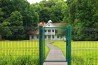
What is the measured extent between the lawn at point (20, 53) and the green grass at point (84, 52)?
1.69 metres

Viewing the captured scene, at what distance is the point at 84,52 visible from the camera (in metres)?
19.0

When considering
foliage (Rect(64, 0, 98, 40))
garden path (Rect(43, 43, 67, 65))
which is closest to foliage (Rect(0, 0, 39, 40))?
foliage (Rect(64, 0, 98, 40))

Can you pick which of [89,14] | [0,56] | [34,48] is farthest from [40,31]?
[89,14]

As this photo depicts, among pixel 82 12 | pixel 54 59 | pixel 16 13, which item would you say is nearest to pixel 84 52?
pixel 54 59

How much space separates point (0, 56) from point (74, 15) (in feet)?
216

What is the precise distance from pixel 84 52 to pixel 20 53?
288cm

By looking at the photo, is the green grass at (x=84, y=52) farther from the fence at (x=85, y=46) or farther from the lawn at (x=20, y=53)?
the lawn at (x=20, y=53)

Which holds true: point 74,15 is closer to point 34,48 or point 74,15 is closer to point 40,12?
point 40,12

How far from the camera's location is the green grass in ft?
59.3

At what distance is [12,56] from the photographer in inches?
746

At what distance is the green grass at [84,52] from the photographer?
59.3ft

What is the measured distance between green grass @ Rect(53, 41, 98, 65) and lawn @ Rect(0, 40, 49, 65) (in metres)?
1.69

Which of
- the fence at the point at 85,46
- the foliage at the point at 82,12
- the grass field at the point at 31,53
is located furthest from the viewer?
the foliage at the point at 82,12

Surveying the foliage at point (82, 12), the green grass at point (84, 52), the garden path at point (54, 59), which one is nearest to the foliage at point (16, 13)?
the foliage at point (82, 12)
